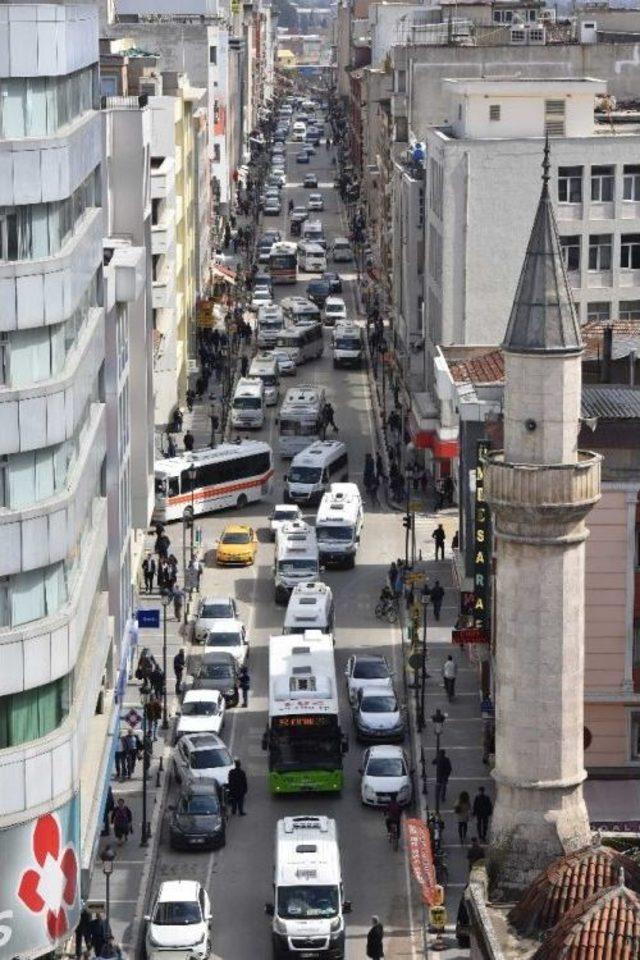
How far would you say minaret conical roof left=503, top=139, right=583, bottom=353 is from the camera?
5266 cm

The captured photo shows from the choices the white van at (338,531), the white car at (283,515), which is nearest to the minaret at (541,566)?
the white van at (338,531)

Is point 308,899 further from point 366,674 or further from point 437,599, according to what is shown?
point 437,599

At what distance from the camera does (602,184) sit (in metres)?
104

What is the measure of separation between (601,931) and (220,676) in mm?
41280

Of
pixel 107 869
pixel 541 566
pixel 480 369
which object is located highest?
pixel 541 566

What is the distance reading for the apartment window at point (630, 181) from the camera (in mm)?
104125

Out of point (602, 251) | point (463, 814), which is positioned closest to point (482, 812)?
point (463, 814)

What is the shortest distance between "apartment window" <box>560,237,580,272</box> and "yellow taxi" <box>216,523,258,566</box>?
17223mm

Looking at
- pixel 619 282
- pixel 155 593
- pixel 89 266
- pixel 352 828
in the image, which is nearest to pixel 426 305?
pixel 619 282

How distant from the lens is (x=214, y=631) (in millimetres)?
Answer: 84562

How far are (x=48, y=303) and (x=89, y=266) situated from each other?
7.00 meters

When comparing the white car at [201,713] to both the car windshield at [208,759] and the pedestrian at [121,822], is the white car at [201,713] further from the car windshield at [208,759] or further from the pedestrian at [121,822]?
the pedestrian at [121,822]

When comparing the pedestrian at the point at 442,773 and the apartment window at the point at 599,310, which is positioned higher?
the apartment window at the point at 599,310

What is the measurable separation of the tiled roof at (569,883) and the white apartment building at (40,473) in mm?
12474
